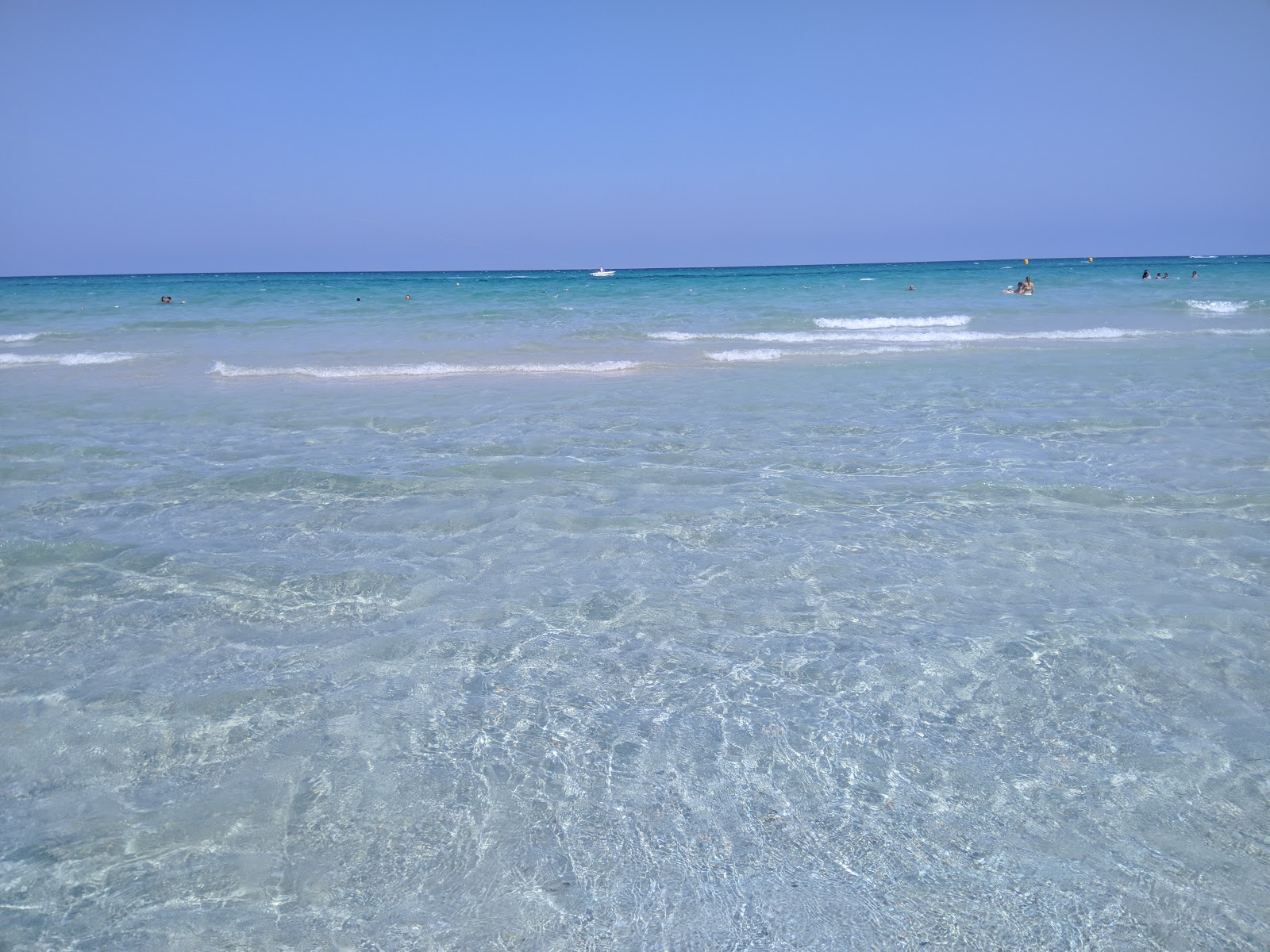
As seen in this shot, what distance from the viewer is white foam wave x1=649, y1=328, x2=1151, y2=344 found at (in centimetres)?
2011

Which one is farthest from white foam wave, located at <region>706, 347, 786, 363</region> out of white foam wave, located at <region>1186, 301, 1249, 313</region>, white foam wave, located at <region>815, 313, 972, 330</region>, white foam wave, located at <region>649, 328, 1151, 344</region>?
white foam wave, located at <region>1186, 301, 1249, 313</region>

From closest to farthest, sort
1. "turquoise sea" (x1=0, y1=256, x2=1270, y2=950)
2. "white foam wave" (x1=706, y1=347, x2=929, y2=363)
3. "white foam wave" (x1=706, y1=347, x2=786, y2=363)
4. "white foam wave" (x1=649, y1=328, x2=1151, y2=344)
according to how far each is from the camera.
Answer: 1. "turquoise sea" (x1=0, y1=256, x2=1270, y2=950)
2. "white foam wave" (x1=706, y1=347, x2=786, y2=363)
3. "white foam wave" (x1=706, y1=347, x2=929, y2=363)
4. "white foam wave" (x1=649, y1=328, x2=1151, y2=344)

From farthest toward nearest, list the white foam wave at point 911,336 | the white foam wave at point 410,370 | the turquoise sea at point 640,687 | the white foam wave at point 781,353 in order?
the white foam wave at point 911,336, the white foam wave at point 781,353, the white foam wave at point 410,370, the turquoise sea at point 640,687

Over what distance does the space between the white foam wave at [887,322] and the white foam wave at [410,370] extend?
1005 centimetres

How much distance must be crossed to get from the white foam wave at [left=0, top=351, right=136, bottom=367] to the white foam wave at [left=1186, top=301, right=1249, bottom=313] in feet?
104

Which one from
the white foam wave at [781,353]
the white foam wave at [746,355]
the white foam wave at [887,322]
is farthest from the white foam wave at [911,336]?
the white foam wave at [746,355]

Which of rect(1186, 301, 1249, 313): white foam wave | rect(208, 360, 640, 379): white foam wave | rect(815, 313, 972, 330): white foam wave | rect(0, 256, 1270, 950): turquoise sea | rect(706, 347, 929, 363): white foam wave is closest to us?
rect(0, 256, 1270, 950): turquoise sea

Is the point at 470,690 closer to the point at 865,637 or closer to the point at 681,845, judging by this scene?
the point at 681,845

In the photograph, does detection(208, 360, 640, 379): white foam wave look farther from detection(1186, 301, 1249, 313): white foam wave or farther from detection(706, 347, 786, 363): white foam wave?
detection(1186, 301, 1249, 313): white foam wave

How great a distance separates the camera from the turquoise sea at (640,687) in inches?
108

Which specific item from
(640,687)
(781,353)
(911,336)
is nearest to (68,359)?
(781,353)

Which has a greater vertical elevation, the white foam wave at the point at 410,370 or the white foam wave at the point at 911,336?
the white foam wave at the point at 911,336

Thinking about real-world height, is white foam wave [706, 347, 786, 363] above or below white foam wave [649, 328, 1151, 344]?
below

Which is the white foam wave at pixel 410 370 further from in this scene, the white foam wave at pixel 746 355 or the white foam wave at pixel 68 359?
the white foam wave at pixel 68 359
